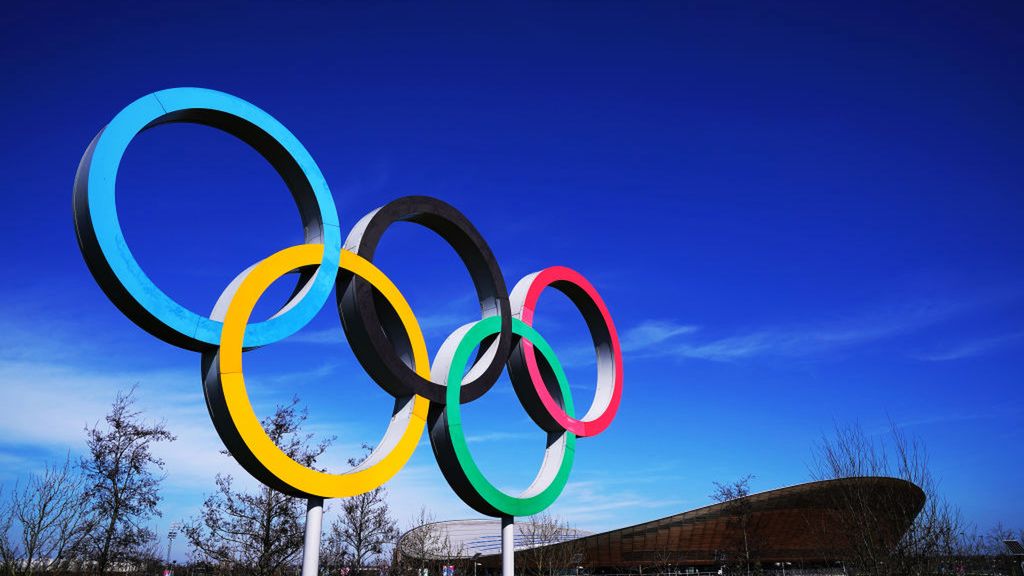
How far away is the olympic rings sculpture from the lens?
33.5 ft

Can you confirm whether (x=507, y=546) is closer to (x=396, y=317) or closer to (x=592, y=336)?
(x=396, y=317)

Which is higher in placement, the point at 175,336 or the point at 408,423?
the point at 175,336

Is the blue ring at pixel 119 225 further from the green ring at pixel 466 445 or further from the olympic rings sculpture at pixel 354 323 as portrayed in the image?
the green ring at pixel 466 445

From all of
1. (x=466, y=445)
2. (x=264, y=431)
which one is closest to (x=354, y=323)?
(x=264, y=431)

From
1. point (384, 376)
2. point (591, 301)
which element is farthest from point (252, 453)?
point (591, 301)

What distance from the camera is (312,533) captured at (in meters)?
11.9

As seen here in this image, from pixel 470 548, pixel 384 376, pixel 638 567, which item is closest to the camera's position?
pixel 384 376

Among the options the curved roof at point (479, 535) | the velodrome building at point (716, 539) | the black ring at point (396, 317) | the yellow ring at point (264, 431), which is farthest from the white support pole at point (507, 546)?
the curved roof at point (479, 535)

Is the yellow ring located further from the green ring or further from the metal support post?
the metal support post

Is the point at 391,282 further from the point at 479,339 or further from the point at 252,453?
the point at 252,453

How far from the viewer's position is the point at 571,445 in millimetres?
17031

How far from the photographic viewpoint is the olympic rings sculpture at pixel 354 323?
10.2 metres

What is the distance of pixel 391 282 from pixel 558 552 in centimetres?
4450

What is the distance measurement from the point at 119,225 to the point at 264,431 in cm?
452
